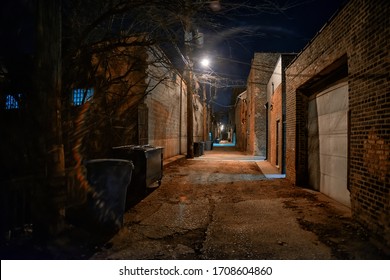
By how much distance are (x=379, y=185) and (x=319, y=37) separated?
4.16 m

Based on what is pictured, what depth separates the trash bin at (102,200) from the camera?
4715 mm

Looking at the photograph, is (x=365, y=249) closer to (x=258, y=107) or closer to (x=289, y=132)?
(x=289, y=132)

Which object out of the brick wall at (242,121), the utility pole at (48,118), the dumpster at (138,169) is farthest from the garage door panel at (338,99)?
the brick wall at (242,121)

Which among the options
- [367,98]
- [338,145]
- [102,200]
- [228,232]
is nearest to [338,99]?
[338,145]

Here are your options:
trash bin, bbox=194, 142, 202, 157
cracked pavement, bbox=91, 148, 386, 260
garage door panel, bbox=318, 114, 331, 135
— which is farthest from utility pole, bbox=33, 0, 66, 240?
trash bin, bbox=194, 142, 202, 157

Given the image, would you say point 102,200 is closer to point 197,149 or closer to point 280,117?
point 280,117

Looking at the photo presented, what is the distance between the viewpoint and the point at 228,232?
4.90 metres

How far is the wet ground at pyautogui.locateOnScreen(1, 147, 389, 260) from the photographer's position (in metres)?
4.01

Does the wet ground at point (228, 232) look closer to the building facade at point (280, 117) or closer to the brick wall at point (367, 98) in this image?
the brick wall at point (367, 98)

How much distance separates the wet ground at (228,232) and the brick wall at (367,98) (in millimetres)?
472

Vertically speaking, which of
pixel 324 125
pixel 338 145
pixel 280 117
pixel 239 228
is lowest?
pixel 239 228

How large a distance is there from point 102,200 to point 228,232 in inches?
86.4

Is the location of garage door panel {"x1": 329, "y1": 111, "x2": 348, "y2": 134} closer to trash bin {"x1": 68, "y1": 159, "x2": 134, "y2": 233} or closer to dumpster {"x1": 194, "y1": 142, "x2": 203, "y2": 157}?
trash bin {"x1": 68, "y1": 159, "x2": 134, "y2": 233}
